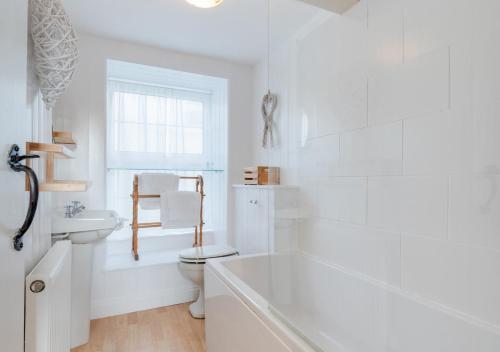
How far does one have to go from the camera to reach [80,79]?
2.21 meters

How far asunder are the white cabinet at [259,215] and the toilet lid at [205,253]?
9.3 inches

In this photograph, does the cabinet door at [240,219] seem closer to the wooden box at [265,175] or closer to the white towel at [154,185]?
the wooden box at [265,175]

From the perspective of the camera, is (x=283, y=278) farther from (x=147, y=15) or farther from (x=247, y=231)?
(x=147, y=15)

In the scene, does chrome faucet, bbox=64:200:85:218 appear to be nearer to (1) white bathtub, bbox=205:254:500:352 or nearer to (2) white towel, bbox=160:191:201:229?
(2) white towel, bbox=160:191:201:229

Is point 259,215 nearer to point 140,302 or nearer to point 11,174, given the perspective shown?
point 140,302

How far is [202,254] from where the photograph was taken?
7.13ft

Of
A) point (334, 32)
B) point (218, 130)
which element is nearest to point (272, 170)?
point (218, 130)

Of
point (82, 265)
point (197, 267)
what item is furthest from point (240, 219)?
point (82, 265)

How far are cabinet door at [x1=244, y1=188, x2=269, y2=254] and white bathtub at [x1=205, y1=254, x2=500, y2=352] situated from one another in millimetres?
343

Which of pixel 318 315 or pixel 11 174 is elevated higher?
pixel 11 174

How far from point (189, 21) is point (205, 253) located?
1732 mm

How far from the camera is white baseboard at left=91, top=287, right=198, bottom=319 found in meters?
2.15

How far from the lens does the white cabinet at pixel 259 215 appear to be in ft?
6.79

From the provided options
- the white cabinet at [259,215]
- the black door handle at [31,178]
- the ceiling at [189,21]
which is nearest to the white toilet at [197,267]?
the white cabinet at [259,215]
